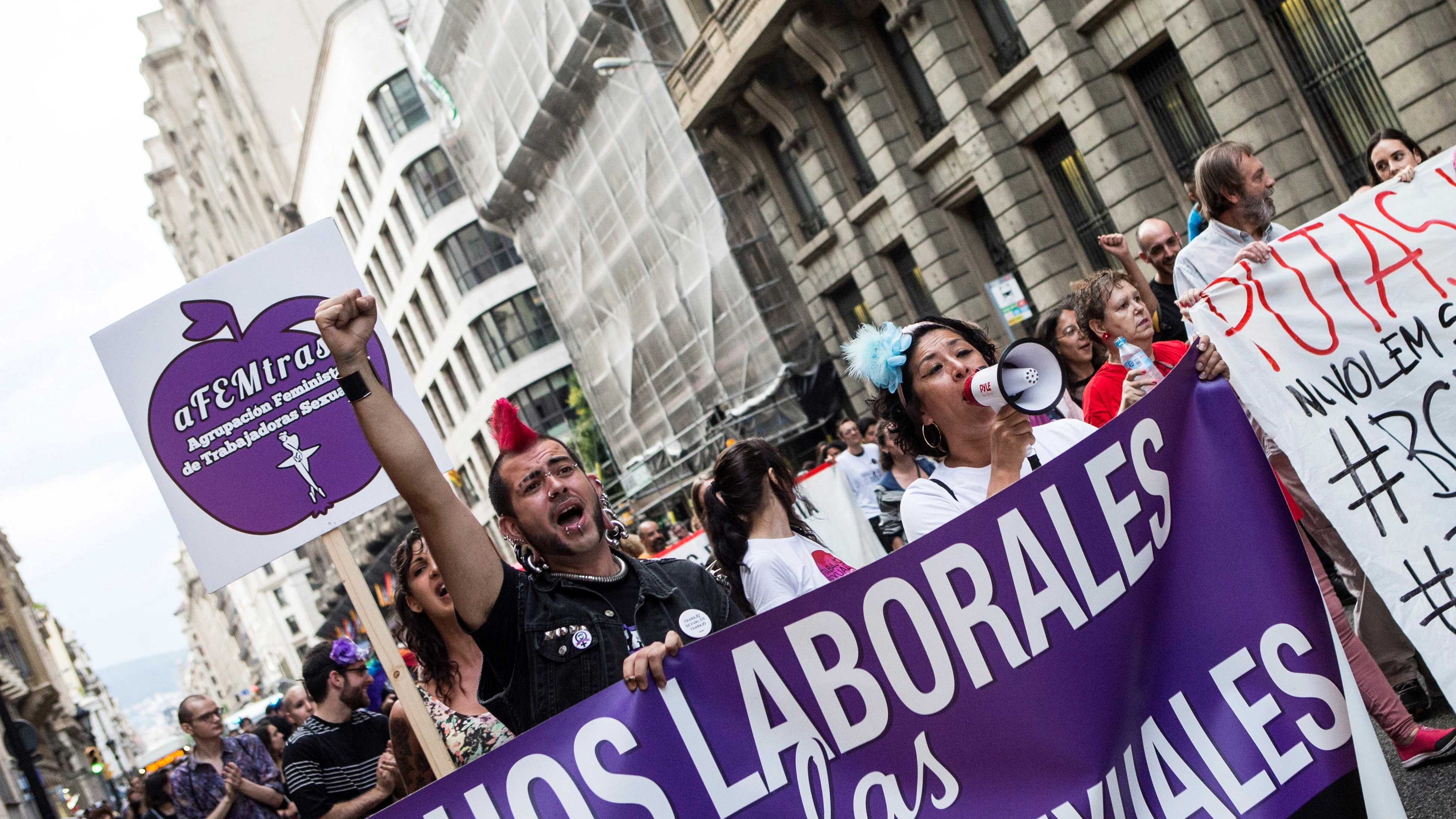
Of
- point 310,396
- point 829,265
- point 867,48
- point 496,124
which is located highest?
point 496,124

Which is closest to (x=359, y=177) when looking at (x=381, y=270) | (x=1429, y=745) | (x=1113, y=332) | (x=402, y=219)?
(x=381, y=270)

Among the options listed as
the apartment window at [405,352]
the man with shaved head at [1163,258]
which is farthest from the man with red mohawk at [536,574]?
the apartment window at [405,352]

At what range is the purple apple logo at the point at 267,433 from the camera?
462 centimetres

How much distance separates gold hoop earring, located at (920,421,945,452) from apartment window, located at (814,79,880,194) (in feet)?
54.4

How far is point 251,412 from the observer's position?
465 cm

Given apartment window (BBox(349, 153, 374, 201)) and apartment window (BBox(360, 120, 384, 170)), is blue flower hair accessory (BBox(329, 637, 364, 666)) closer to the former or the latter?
apartment window (BBox(360, 120, 384, 170))

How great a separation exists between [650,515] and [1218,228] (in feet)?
79.1

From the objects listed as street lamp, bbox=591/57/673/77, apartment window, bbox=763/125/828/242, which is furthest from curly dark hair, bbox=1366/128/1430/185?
apartment window, bbox=763/125/828/242

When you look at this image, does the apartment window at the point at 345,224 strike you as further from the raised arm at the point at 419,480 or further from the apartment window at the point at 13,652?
the raised arm at the point at 419,480

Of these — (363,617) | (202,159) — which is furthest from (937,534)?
(202,159)

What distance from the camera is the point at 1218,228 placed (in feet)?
16.4

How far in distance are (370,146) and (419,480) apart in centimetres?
4572

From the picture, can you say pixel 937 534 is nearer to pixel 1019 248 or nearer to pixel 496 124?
pixel 1019 248

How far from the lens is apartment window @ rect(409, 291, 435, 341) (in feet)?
154
